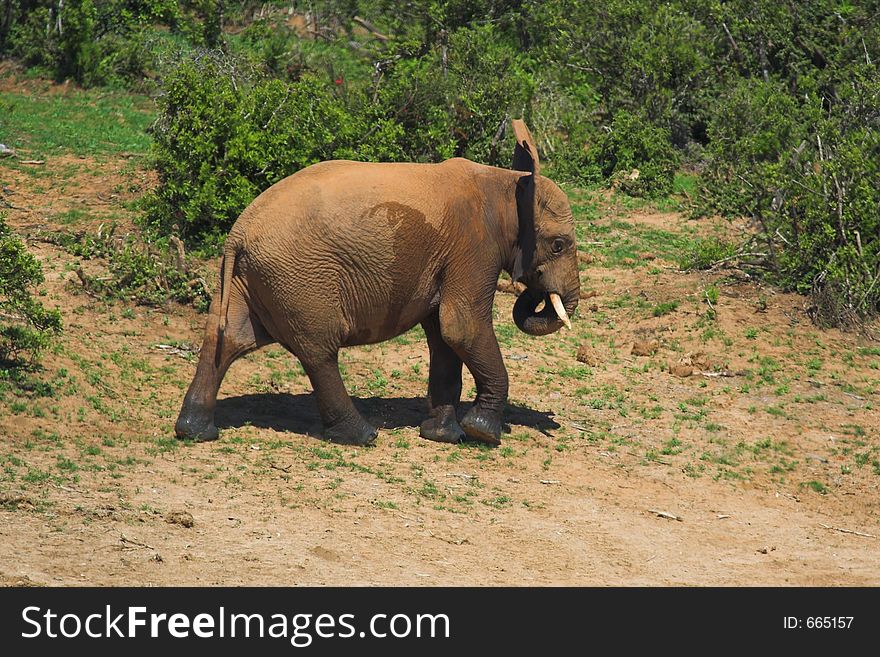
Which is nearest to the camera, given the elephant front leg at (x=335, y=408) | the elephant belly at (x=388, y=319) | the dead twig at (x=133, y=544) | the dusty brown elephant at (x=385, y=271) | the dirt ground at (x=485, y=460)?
the dead twig at (x=133, y=544)

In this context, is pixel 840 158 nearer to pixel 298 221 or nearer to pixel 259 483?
pixel 298 221

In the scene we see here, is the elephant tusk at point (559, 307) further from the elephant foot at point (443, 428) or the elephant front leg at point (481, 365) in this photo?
the elephant foot at point (443, 428)

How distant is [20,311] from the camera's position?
1048cm

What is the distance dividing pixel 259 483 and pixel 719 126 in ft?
36.6

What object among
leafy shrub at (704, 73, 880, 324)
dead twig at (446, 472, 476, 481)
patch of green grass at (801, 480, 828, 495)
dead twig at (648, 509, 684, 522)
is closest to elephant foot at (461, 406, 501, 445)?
dead twig at (446, 472, 476, 481)

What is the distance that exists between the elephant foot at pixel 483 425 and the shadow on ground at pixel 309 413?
0.46 m

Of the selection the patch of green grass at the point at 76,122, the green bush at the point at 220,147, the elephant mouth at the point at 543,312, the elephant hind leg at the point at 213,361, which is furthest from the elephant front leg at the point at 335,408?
the patch of green grass at the point at 76,122

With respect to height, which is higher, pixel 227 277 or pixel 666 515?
pixel 227 277

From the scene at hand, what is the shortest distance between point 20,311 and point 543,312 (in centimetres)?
430

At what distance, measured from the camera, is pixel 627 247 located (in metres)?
15.6

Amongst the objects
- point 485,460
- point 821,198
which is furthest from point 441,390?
point 821,198

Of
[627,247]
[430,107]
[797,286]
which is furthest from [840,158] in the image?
[430,107]

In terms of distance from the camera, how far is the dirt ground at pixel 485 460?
7711 mm

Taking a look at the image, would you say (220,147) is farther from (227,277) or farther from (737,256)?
(737,256)
